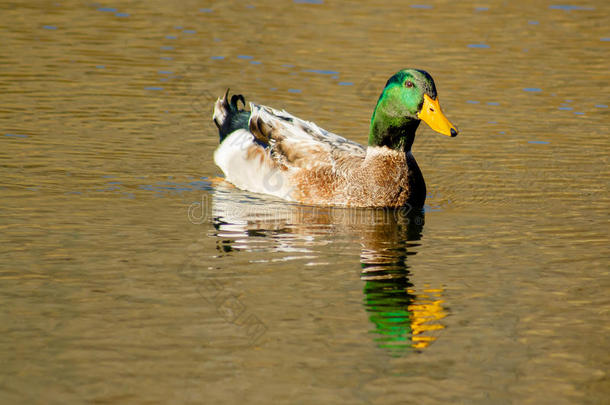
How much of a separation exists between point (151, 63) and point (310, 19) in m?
5.08

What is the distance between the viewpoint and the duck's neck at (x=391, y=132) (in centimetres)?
1130

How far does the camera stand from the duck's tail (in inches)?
523

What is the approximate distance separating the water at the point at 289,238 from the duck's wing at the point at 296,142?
58cm

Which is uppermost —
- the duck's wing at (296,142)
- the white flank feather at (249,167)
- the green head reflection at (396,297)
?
the duck's wing at (296,142)

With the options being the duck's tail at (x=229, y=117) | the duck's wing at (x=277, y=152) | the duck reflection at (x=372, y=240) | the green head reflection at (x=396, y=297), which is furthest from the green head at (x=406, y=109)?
the duck's tail at (x=229, y=117)

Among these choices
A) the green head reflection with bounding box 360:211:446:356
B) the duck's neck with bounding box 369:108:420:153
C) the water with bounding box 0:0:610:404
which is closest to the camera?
the water with bounding box 0:0:610:404

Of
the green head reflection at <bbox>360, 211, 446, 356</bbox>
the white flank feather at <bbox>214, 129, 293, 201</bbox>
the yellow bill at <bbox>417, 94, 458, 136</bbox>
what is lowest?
the green head reflection at <bbox>360, 211, 446, 356</bbox>

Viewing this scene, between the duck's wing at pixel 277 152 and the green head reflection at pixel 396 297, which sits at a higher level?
the duck's wing at pixel 277 152

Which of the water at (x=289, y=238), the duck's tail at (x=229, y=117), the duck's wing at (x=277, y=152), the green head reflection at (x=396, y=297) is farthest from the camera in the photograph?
the duck's tail at (x=229, y=117)

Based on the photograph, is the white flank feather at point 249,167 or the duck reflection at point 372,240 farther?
the white flank feather at point 249,167

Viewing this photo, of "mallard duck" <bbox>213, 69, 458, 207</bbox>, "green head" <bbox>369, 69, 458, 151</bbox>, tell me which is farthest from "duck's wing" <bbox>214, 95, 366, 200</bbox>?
"green head" <bbox>369, 69, 458, 151</bbox>

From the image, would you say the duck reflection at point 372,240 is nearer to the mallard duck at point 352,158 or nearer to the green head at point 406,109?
the mallard duck at point 352,158

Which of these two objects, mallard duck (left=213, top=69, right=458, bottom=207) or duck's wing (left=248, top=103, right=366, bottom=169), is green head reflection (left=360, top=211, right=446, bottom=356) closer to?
mallard duck (left=213, top=69, right=458, bottom=207)

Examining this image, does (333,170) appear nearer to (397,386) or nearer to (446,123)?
(446,123)
